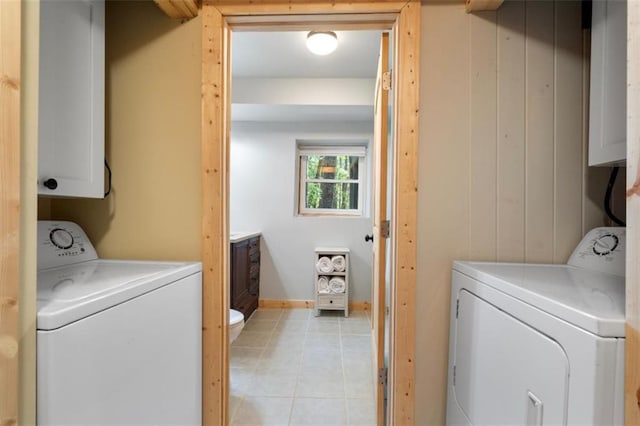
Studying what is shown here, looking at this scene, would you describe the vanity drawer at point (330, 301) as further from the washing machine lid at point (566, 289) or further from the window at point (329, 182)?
the washing machine lid at point (566, 289)

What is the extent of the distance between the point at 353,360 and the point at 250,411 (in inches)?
33.4

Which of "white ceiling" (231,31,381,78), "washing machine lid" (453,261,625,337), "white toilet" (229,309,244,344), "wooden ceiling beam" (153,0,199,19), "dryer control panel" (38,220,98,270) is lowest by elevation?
"white toilet" (229,309,244,344)

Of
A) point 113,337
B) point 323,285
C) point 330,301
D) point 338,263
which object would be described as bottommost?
point 330,301

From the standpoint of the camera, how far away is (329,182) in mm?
3625

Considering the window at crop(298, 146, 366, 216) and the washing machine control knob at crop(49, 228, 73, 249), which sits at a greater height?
the window at crop(298, 146, 366, 216)

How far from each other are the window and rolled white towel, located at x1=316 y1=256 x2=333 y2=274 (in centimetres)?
67

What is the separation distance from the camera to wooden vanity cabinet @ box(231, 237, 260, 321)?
99.5 inches

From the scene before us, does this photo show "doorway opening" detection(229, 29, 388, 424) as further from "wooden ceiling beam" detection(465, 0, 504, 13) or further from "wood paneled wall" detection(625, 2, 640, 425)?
"wood paneled wall" detection(625, 2, 640, 425)

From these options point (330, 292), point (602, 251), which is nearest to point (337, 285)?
point (330, 292)

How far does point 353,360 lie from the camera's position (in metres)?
2.23

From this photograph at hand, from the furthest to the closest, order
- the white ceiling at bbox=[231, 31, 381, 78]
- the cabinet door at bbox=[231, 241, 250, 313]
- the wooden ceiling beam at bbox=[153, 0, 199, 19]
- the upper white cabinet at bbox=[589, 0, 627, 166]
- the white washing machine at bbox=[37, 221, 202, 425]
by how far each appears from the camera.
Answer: the cabinet door at bbox=[231, 241, 250, 313]
the white ceiling at bbox=[231, 31, 381, 78]
the wooden ceiling beam at bbox=[153, 0, 199, 19]
the upper white cabinet at bbox=[589, 0, 627, 166]
the white washing machine at bbox=[37, 221, 202, 425]

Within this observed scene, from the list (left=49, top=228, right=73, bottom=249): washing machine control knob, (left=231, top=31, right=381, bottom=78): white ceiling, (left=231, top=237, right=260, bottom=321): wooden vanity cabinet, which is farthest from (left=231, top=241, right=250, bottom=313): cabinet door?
(left=231, top=31, right=381, bottom=78): white ceiling

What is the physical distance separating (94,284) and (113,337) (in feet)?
0.62

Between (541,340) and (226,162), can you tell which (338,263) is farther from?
(541,340)
